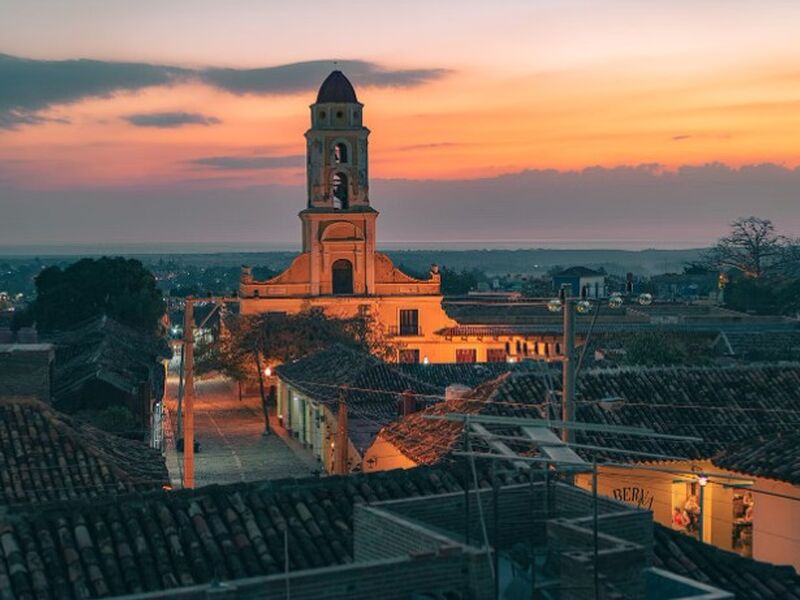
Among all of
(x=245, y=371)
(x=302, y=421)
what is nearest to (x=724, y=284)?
(x=245, y=371)

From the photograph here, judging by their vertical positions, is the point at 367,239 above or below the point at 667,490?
above

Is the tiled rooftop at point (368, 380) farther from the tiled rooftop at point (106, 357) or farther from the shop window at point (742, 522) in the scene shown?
the shop window at point (742, 522)

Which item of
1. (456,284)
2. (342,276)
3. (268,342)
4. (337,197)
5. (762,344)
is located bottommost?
(762,344)

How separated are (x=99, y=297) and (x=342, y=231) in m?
13.1

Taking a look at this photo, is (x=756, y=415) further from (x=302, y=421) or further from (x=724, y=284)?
(x=724, y=284)

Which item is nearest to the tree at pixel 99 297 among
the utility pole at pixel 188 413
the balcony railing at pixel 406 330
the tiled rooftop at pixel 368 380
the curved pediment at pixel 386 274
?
the curved pediment at pixel 386 274

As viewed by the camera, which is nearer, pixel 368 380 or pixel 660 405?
pixel 660 405

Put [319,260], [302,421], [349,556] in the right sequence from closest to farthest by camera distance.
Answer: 1. [349,556]
2. [302,421]
3. [319,260]

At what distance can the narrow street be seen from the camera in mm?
39287

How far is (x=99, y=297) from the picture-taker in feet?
225

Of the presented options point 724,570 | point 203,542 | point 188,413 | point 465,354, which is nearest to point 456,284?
point 465,354

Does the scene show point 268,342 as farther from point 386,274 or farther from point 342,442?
point 342,442

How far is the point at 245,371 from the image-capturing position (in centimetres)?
5828

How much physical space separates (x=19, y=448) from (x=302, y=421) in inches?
980
